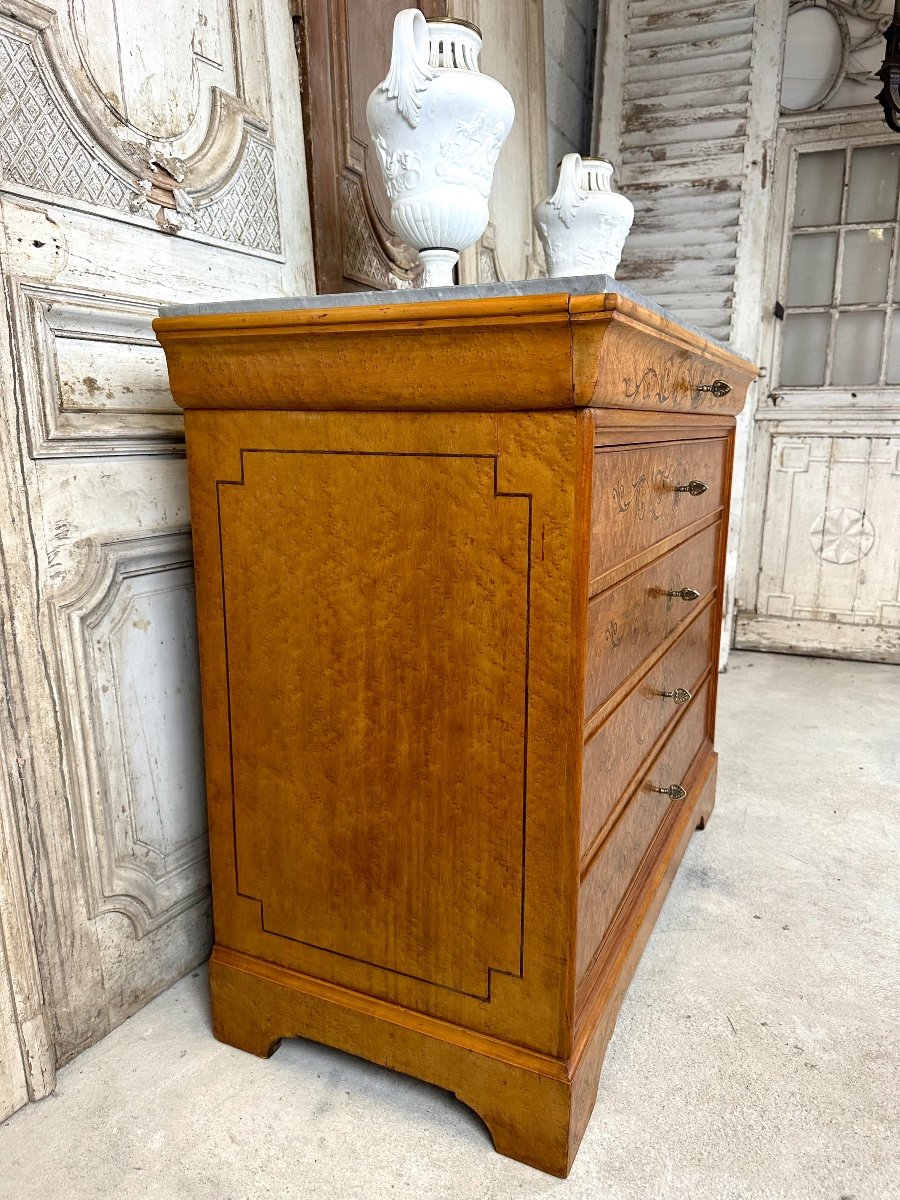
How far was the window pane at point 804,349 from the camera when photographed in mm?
3453

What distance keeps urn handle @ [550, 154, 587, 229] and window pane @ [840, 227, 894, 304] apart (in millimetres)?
2262

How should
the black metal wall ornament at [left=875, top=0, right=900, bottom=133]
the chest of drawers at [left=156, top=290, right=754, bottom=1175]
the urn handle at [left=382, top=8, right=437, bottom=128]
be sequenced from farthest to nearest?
the black metal wall ornament at [left=875, top=0, right=900, bottom=133], the urn handle at [left=382, top=8, right=437, bottom=128], the chest of drawers at [left=156, top=290, right=754, bottom=1175]

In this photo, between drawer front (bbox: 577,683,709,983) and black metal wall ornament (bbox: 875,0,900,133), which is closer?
drawer front (bbox: 577,683,709,983)

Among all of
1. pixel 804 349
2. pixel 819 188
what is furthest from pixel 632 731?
pixel 819 188

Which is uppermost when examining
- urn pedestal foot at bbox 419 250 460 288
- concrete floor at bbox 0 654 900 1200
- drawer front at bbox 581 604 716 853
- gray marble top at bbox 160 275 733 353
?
urn pedestal foot at bbox 419 250 460 288

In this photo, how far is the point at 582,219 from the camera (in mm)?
1617

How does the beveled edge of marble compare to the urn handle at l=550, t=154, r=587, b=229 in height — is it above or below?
below

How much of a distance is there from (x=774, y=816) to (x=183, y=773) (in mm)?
1458

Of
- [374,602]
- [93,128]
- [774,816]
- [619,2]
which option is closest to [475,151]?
[93,128]

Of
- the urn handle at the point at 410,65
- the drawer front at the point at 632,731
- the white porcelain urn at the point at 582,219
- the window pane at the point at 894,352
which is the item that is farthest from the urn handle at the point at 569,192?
the window pane at the point at 894,352

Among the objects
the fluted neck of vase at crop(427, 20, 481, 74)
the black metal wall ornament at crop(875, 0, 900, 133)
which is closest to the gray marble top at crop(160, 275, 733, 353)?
the fluted neck of vase at crop(427, 20, 481, 74)

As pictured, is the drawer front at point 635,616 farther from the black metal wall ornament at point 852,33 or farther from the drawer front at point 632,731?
the black metal wall ornament at point 852,33

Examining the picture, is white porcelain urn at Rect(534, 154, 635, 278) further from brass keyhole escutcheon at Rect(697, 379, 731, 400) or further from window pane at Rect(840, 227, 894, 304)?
window pane at Rect(840, 227, 894, 304)

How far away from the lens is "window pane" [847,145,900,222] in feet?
10.6
